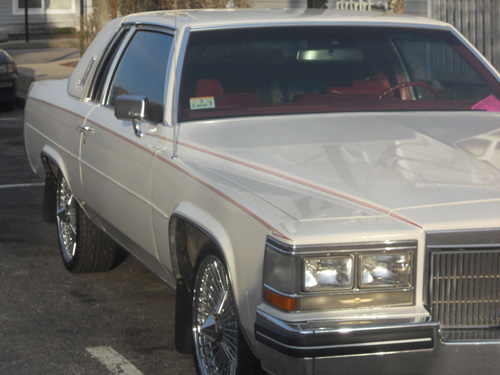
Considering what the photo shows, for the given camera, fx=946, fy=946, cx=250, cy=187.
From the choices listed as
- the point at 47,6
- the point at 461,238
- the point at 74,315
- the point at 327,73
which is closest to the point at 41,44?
the point at 47,6

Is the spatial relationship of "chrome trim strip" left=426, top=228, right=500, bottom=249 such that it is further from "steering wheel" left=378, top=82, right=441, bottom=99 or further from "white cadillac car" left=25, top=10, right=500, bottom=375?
"steering wheel" left=378, top=82, right=441, bottom=99

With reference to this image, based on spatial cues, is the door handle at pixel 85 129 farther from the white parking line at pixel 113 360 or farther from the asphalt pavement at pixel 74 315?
the white parking line at pixel 113 360

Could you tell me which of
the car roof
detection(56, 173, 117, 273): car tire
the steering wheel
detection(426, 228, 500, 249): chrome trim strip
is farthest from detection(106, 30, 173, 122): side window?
detection(426, 228, 500, 249): chrome trim strip

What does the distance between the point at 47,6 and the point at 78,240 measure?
2816cm

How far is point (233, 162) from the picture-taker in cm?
417

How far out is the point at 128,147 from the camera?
5039 millimetres

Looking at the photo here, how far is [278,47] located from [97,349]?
1.88 meters

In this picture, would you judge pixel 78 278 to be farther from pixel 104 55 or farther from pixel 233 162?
pixel 233 162

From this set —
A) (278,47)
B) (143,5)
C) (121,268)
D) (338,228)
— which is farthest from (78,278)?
(143,5)

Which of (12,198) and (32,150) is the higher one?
(32,150)

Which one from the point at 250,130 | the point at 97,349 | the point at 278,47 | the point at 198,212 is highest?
the point at 278,47

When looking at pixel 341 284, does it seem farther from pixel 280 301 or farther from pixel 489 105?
pixel 489 105

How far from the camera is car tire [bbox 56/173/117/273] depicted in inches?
245

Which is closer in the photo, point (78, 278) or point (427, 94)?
point (427, 94)
